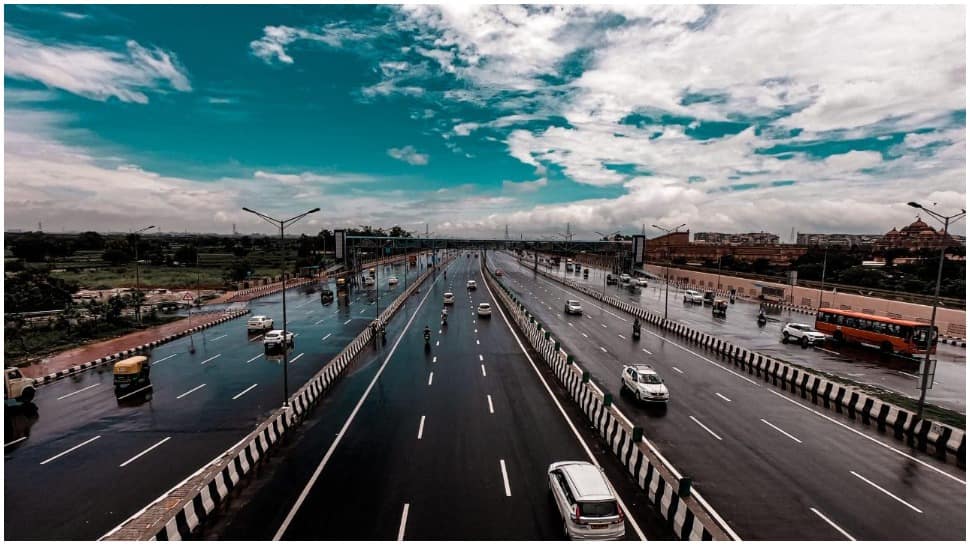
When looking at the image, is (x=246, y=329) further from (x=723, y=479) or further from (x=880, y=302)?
(x=880, y=302)

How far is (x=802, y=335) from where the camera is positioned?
38344 mm

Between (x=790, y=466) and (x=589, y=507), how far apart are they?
396 inches

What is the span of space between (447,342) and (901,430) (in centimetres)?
2824

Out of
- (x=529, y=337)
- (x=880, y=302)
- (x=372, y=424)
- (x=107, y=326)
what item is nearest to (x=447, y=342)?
(x=529, y=337)

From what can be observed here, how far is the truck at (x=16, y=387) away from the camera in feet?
71.9

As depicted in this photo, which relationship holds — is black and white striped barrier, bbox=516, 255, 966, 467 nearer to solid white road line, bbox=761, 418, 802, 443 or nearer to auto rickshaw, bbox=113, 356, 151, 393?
solid white road line, bbox=761, 418, 802, 443

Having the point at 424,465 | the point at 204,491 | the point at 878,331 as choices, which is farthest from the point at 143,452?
the point at 878,331

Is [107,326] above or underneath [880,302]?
underneath

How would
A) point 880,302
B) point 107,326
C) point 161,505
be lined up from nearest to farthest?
→ 1. point 161,505
2. point 107,326
3. point 880,302

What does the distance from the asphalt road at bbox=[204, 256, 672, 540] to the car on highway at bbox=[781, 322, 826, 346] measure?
2522 cm

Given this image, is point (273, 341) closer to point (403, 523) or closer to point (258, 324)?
point (258, 324)

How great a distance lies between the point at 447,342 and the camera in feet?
125

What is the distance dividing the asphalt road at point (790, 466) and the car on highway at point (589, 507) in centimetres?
414

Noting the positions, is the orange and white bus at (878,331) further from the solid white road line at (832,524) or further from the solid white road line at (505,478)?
the solid white road line at (505,478)
